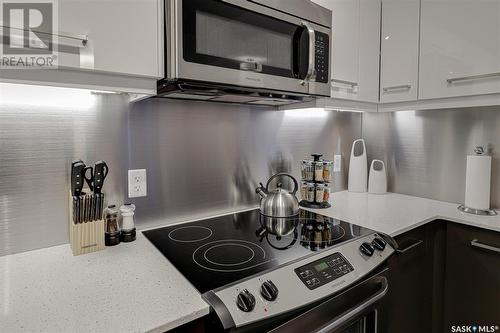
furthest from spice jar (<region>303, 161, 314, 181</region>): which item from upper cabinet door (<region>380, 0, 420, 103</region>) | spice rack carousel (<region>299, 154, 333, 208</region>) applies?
upper cabinet door (<region>380, 0, 420, 103</region>)

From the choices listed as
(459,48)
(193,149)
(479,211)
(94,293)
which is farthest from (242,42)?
(479,211)

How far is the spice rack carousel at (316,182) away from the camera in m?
1.54

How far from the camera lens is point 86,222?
3.13 feet

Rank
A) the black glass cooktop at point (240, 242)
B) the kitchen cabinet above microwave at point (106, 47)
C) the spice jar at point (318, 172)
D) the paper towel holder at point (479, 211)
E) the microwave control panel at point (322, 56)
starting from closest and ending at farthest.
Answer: the kitchen cabinet above microwave at point (106, 47) < the black glass cooktop at point (240, 242) < the microwave control panel at point (322, 56) < the paper towel holder at point (479, 211) < the spice jar at point (318, 172)

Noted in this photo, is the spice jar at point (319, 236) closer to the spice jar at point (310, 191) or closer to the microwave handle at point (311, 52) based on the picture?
the spice jar at point (310, 191)

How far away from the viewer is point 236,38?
977mm

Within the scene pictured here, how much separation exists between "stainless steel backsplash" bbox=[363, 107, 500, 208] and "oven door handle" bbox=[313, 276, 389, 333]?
0.93 m

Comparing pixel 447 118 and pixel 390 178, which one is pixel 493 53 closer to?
pixel 447 118

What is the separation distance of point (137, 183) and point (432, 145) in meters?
1.66

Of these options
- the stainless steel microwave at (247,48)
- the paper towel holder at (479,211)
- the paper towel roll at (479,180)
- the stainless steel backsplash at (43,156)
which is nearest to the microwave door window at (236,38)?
the stainless steel microwave at (247,48)

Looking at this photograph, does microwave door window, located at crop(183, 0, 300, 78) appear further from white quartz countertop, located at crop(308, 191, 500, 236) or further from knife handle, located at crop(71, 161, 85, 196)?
white quartz countertop, located at crop(308, 191, 500, 236)

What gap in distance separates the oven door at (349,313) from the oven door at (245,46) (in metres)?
0.74

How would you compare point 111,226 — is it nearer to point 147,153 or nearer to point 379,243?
point 147,153

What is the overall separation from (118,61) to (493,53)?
1.51 meters
